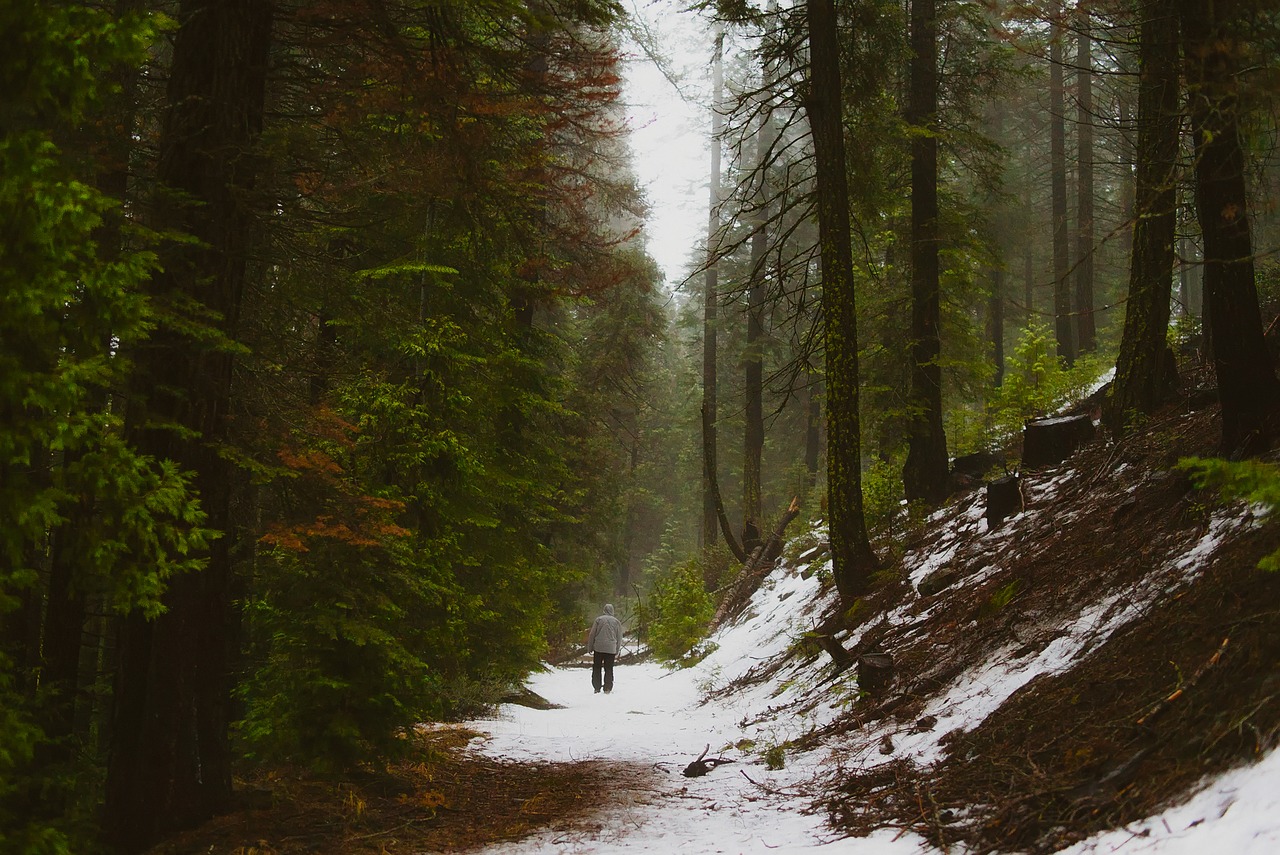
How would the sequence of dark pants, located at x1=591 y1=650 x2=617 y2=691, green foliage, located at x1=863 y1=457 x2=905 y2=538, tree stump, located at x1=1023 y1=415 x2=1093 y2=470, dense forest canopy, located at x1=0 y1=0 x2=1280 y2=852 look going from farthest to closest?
dark pants, located at x1=591 y1=650 x2=617 y2=691, green foliage, located at x1=863 y1=457 x2=905 y2=538, tree stump, located at x1=1023 y1=415 x2=1093 y2=470, dense forest canopy, located at x1=0 y1=0 x2=1280 y2=852

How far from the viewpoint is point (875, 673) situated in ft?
25.0

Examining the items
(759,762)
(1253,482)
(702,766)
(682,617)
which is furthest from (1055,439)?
(682,617)

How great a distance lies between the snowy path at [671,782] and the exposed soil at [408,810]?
28 cm

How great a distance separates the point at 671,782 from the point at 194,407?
4868mm

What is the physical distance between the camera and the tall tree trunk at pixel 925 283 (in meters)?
12.2

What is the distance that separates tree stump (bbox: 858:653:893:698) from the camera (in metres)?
7.52

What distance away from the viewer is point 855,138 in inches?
420

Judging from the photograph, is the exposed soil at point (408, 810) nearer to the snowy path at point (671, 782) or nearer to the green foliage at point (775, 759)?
the snowy path at point (671, 782)

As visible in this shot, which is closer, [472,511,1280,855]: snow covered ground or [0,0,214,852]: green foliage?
[472,511,1280,855]: snow covered ground

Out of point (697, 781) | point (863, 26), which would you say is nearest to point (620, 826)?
point (697, 781)

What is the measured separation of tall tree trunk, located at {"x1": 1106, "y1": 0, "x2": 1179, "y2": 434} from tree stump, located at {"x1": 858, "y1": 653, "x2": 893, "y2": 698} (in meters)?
3.53

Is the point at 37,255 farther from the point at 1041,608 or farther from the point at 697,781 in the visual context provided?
the point at 1041,608

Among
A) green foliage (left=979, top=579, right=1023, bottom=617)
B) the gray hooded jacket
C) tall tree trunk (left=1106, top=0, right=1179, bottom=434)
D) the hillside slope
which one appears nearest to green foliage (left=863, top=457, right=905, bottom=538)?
the hillside slope

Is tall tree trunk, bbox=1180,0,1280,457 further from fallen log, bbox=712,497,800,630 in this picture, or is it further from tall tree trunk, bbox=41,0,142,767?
fallen log, bbox=712,497,800,630
